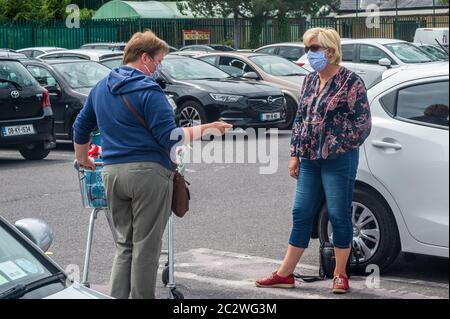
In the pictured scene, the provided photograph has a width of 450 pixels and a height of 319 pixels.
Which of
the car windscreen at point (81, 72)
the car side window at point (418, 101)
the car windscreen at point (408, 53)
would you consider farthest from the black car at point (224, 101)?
the car side window at point (418, 101)

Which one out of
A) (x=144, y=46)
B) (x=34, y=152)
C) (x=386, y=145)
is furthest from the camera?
(x=34, y=152)

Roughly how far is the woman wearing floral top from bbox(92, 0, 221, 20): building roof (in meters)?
43.3

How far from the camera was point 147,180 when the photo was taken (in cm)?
609

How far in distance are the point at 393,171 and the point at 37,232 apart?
9.37 ft

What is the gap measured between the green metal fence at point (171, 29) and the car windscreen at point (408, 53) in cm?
1828

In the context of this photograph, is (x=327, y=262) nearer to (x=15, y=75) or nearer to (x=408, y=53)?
(x=15, y=75)

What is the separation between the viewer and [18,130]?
15633 millimetres

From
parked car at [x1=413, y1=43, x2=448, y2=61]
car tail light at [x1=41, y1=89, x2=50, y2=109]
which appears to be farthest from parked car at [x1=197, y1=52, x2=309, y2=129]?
car tail light at [x1=41, y1=89, x2=50, y2=109]

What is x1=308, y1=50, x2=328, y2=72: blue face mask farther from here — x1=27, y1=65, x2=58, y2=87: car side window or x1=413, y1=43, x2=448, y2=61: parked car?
x1=413, y1=43, x2=448, y2=61: parked car

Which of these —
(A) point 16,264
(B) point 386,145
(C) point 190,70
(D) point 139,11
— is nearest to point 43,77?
(C) point 190,70

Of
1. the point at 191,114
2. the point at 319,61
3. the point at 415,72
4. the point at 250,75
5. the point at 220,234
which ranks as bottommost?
the point at 220,234
